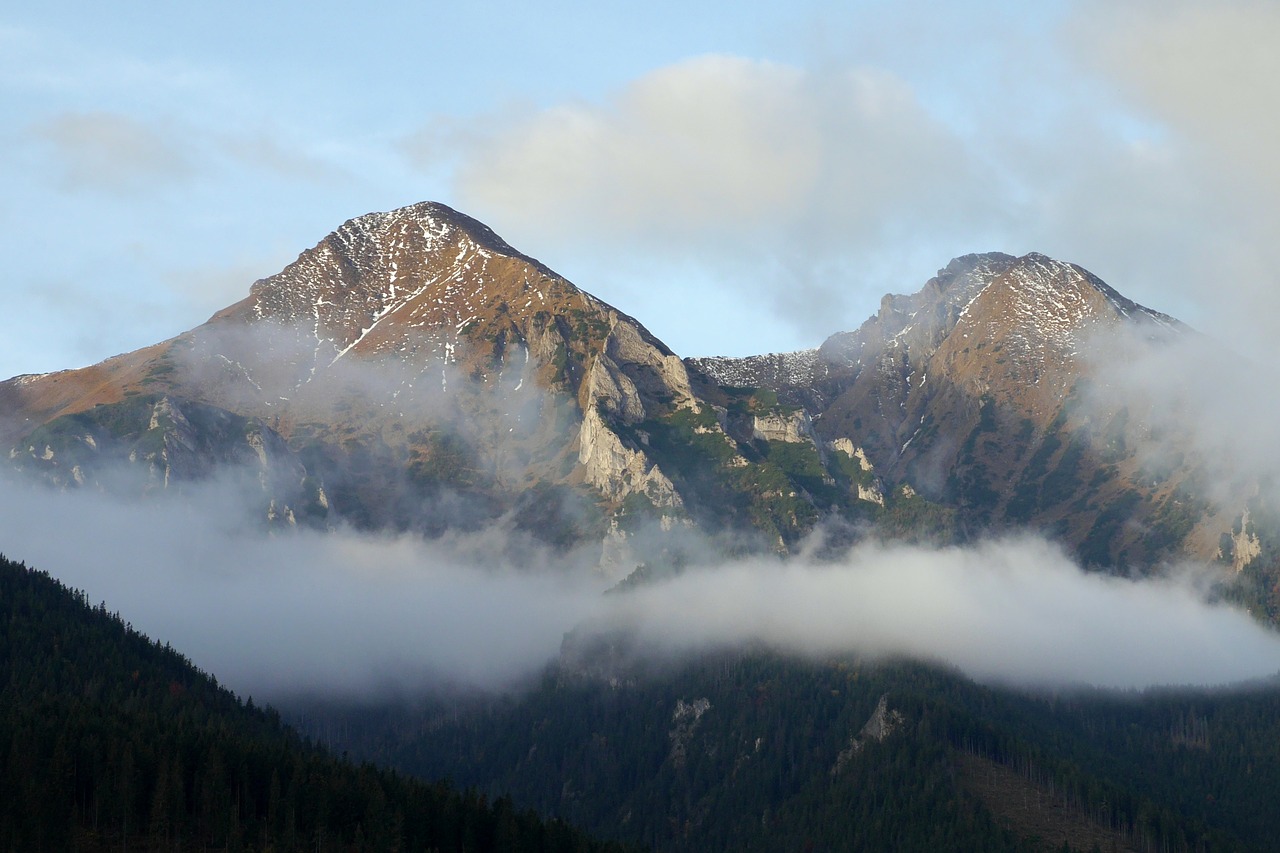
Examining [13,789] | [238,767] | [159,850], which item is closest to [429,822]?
[238,767]

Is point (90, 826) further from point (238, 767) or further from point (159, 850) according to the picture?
point (238, 767)

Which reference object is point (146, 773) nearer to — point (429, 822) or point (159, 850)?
point (159, 850)

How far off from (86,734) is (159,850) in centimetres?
2511

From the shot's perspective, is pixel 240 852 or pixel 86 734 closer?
pixel 240 852

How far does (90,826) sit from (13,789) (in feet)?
28.4

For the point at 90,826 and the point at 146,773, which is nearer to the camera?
the point at 90,826

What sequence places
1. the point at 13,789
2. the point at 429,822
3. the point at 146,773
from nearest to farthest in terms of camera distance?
the point at 13,789
the point at 146,773
the point at 429,822

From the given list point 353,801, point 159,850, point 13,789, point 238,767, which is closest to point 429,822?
point 353,801

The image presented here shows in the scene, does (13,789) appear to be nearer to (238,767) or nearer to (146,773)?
(146,773)

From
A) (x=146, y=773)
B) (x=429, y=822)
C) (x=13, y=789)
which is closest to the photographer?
(x=13, y=789)

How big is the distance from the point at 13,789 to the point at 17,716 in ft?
97.7

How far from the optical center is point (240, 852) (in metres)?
174

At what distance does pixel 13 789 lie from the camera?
17175 cm

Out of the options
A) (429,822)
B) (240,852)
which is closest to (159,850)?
(240,852)
